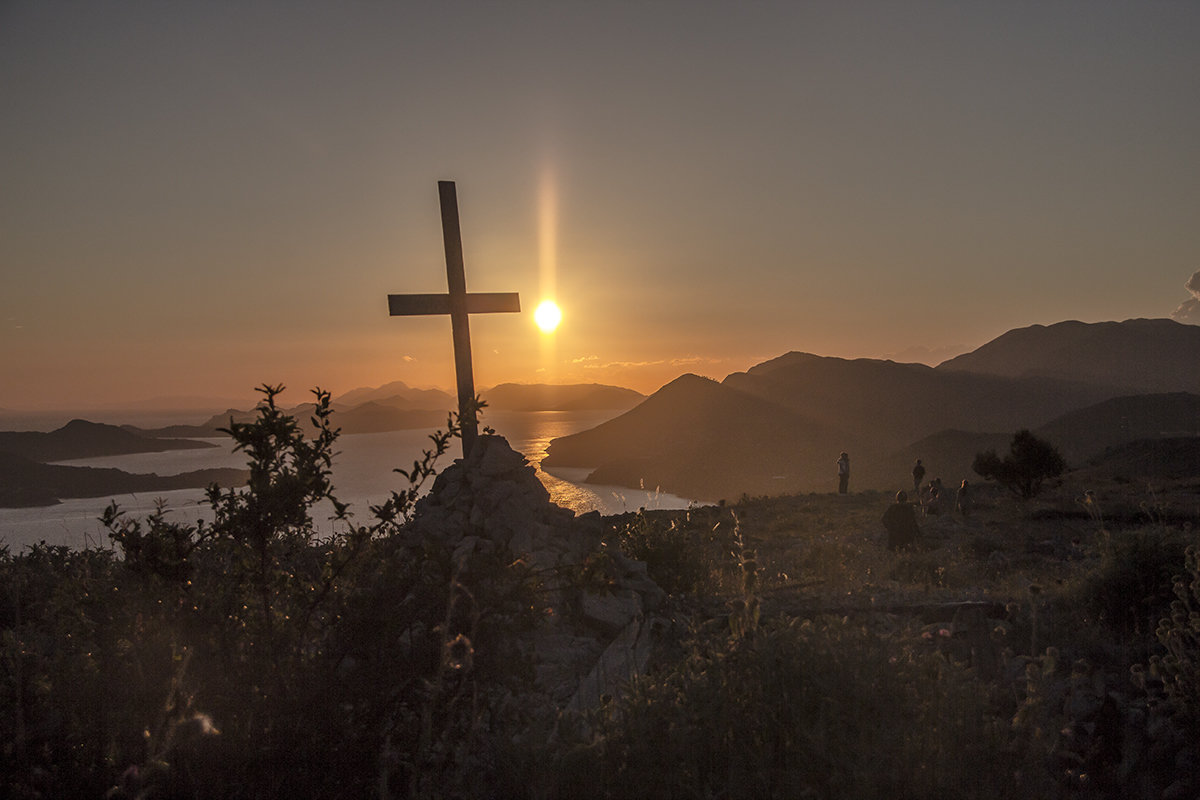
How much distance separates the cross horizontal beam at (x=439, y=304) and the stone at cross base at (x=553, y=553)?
5.83 ft

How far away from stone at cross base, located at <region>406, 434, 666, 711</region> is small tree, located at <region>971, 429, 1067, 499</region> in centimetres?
1632

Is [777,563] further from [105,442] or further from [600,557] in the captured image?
[105,442]

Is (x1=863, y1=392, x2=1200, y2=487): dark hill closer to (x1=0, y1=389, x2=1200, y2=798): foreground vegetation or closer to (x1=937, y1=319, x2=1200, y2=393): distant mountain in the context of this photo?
(x1=0, y1=389, x2=1200, y2=798): foreground vegetation

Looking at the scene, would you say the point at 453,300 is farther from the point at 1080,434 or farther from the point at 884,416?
the point at 884,416

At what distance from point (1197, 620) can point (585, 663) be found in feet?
14.5

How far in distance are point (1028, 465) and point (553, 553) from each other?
17267 millimetres

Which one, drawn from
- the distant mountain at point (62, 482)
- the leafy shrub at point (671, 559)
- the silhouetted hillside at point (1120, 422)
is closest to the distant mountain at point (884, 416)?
the silhouetted hillside at point (1120, 422)

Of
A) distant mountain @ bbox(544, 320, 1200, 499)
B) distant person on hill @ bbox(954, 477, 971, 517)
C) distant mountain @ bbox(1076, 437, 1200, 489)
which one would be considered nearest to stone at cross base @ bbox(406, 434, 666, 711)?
distant person on hill @ bbox(954, 477, 971, 517)

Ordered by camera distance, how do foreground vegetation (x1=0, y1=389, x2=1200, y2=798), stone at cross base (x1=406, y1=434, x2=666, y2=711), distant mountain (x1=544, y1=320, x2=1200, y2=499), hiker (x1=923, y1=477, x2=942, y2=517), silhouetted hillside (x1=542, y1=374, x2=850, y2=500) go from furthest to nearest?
silhouetted hillside (x1=542, y1=374, x2=850, y2=500) → distant mountain (x1=544, y1=320, x2=1200, y2=499) → hiker (x1=923, y1=477, x2=942, y2=517) → stone at cross base (x1=406, y1=434, x2=666, y2=711) → foreground vegetation (x1=0, y1=389, x2=1200, y2=798)

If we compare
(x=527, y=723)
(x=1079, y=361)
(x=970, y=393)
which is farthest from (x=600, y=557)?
(x=1079, y=361)

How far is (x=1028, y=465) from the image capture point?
1903 centimetres

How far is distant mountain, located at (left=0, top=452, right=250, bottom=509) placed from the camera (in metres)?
18.3

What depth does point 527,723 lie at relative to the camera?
13.6 feet

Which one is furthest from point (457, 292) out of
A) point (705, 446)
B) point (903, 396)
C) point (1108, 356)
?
point (1108, 356)
